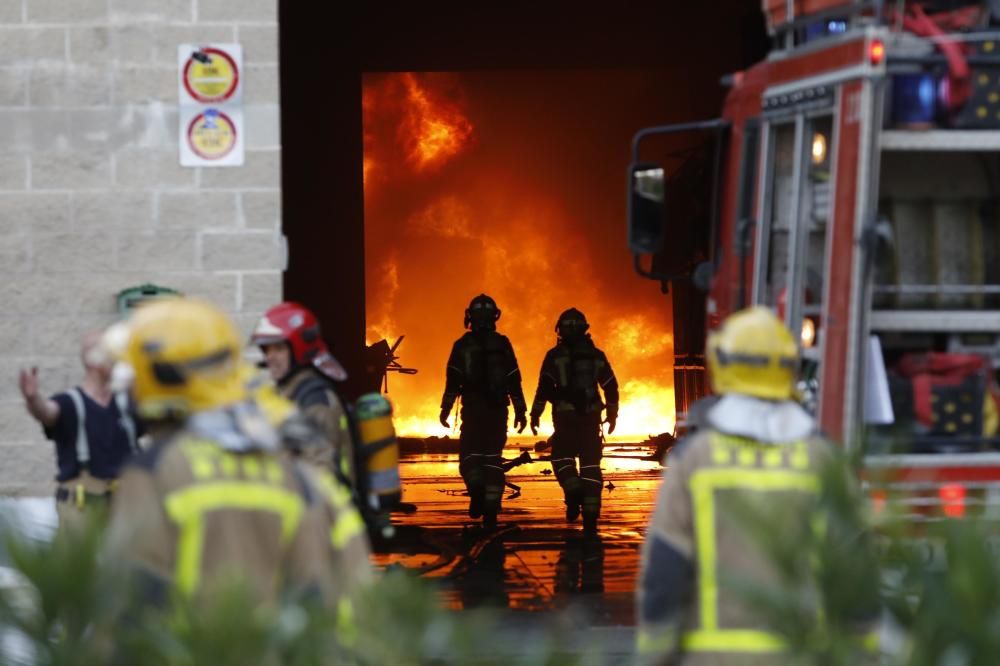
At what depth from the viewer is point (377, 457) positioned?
7.07m

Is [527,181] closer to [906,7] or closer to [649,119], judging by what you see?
[649,119]

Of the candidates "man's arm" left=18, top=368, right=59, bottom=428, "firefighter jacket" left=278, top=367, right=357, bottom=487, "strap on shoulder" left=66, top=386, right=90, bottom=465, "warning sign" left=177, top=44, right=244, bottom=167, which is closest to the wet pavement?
"firefighter jacket" left=278, top=367, right=357, bottom=487

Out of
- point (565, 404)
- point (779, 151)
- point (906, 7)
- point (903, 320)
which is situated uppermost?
point (906, 7)

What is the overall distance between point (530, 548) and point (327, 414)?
20.1 ft

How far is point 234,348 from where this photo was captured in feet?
13.1

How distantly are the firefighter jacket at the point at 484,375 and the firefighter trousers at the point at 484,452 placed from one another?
0.24ft

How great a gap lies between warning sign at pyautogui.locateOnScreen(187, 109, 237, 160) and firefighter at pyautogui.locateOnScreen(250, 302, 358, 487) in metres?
2.26

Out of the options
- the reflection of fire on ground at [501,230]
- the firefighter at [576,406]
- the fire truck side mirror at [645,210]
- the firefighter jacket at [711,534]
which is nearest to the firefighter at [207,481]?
the firefighter jacket at [711,534]

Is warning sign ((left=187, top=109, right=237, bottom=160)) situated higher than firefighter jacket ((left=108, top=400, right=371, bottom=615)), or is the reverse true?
warning sign ((left=187, top=109, right=237, bottom=160))

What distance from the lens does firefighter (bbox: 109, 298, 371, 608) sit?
382cm

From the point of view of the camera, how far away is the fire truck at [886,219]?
20.9 feet

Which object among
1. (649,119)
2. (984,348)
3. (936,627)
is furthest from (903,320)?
(649,119)

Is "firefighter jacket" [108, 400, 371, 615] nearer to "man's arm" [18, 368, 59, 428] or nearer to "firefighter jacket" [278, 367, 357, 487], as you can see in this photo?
"firefighter jacket" [278, 367, 357, 487]

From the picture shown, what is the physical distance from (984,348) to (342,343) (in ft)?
42.7
